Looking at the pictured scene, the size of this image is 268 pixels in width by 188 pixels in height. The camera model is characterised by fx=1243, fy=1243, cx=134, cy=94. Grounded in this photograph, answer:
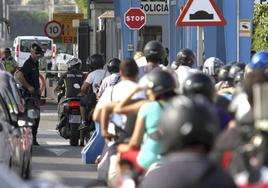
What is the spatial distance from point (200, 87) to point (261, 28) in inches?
1282

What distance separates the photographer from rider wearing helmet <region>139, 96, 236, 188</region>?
6.30 m

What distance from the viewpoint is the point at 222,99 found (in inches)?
450

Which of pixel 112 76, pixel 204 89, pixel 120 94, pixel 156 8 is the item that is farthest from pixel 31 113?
pixel 156 8

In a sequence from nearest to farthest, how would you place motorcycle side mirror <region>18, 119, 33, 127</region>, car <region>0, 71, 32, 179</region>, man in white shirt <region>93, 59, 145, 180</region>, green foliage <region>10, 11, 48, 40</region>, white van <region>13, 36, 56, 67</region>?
1. man in white shirt <region>93, 59, 145, 180</region>
2. car <region>0, 71, 32, 179</region>
3. motorcycle side mirror <region>18, 119, 33, 127</region>
4. white van <region>13, 36, 56, 67</region>
5. green foliage <region>10, 11, 48, 40</region>

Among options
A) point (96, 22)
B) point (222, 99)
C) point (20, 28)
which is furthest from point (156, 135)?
point (20, 28)

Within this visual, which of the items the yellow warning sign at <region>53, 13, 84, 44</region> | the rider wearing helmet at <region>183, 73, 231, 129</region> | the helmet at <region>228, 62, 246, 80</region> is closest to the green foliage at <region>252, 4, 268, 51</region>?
the yellow warning sign at <region>53, 13, 84, 44</region>

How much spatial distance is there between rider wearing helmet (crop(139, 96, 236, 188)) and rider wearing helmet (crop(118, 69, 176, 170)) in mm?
3743

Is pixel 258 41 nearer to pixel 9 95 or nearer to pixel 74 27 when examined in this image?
pixel 74 27

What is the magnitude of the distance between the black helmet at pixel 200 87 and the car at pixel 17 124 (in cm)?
456

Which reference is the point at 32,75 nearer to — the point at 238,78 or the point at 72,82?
the point at 72,82

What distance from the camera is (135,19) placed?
3278 centimetres

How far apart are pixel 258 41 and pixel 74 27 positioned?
901 centimetres

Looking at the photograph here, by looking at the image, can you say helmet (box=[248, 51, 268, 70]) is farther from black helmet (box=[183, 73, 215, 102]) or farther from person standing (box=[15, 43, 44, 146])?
person standing (box=[15, 43, 44, 146])

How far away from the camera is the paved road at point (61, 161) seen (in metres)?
17.0
